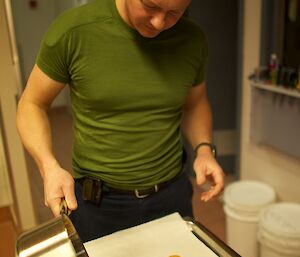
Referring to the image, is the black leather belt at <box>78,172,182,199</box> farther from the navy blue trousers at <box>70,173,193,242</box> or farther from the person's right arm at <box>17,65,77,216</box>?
the person's right arm at <box>17,65,77,216</box>

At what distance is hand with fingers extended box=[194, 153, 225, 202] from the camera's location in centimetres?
90

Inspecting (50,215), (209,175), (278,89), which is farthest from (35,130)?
(50,215)

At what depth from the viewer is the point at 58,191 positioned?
0.70 meters

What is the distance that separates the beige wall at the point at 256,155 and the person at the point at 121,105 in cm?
97

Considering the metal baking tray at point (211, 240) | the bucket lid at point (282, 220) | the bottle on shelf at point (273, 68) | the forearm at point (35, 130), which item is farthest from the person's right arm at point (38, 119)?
the bottle on shelf at point (273, 68)

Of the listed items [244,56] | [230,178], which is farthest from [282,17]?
[230,178]

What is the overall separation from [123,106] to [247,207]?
1.05 metres

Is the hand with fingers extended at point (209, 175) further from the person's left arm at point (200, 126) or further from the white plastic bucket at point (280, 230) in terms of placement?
the white plastic bucket at point (280, 230)

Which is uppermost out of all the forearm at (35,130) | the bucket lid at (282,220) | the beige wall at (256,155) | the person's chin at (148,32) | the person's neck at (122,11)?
the person's neck at (122,11)

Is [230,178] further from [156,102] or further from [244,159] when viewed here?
[156,102]

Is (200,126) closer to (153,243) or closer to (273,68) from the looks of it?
(153,243)

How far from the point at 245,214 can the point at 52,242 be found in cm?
129

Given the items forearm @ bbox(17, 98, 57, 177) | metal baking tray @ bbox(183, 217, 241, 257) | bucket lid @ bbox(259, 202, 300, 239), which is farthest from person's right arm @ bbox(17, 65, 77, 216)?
bucket lid @ bbox(259, 202, 300, 239)

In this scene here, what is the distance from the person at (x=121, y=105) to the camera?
826 millimetres
